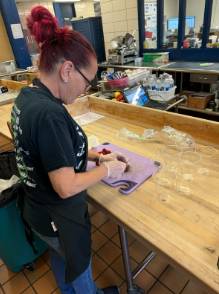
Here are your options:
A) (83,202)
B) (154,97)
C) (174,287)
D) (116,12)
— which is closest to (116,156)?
(83,202)

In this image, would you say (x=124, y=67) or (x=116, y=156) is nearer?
(x=116, y=156)

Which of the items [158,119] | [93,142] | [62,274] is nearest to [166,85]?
[158,119]

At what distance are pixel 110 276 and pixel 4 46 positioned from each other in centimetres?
555

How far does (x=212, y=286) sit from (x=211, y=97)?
301cm

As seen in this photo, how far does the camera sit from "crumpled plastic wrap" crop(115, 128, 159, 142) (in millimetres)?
1458

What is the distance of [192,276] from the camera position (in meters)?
0.65

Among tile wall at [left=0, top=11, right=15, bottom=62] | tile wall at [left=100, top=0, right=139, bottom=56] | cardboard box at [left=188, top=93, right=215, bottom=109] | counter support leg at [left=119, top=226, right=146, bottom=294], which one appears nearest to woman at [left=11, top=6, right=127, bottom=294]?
counter support leg at [left=119, top=226, right=146, bottom=294]

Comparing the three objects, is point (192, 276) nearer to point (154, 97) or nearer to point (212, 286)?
point (212, 286)

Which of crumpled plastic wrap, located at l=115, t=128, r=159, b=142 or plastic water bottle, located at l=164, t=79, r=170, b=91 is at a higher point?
plastic water bottle, located at l=164, t=79, r=170, b=91

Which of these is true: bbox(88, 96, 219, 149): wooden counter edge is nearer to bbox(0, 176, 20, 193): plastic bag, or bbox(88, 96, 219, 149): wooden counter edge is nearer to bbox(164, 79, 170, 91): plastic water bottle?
bbox(164, 79, 170, 91): plastic water bottle

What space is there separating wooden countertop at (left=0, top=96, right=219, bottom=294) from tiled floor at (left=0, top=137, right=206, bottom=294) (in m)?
0.84

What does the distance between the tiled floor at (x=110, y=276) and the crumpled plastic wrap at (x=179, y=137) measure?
3.07ft

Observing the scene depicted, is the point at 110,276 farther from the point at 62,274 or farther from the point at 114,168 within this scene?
the point at 114,168

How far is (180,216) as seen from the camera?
2.81 feet
